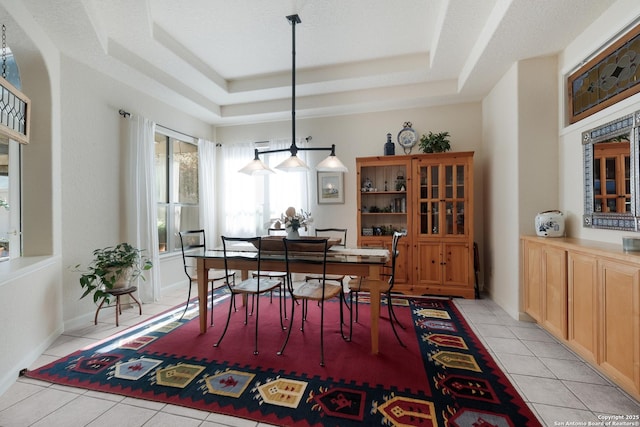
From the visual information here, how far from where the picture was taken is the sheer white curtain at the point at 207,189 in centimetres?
486

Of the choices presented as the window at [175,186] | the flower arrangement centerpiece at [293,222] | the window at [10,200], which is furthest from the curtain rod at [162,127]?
the flower arrangement centerpiece at [293,222]

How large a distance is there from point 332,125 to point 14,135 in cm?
375

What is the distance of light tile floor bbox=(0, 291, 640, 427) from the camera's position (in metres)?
1.66

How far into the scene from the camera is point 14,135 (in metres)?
2.03

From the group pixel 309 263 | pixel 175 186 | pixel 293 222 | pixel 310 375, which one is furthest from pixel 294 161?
pixel 175 186

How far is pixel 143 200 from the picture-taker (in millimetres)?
3713

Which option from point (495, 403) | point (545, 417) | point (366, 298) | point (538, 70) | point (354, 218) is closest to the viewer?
point (545, 417)

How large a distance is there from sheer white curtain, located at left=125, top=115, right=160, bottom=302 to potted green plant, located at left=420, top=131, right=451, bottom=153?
12.2 ft

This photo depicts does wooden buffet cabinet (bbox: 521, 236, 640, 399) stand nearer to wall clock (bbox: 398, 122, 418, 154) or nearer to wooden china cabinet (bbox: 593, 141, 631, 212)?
wooden china cabinet (bbox: 593, 141, 631, 212)

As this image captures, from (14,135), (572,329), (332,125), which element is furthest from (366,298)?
(14,135)

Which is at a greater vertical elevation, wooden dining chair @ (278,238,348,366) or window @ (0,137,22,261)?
window @ (0,137,22,261)

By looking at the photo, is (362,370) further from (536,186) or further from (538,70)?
(538,70)

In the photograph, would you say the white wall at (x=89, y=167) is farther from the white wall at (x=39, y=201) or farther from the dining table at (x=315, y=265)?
the dining table at (x=315, y=265)

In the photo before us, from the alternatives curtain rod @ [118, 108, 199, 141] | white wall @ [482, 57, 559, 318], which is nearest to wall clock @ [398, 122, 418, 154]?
white wall @ [482, 57, 559, 318]
